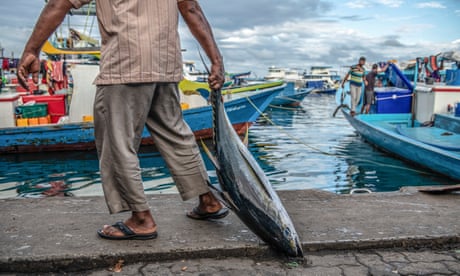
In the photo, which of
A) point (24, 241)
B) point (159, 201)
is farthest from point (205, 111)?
point (24, 241)

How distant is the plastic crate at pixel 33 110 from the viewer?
12609mm

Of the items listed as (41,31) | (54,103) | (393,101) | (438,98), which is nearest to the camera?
(41,31)

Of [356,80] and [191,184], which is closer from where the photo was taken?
[191,184]

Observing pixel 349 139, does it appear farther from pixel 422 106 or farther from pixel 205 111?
pixel 205 111

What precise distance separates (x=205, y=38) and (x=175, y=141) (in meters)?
0.69

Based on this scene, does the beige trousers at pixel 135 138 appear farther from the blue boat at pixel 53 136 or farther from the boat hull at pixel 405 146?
the blue boat at pixel 53 136

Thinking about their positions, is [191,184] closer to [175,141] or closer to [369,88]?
[175,141]

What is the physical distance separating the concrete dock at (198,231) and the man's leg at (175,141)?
306mm

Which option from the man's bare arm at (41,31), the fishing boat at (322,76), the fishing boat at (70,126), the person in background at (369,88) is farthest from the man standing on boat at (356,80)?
the fishing boat at (322,76)

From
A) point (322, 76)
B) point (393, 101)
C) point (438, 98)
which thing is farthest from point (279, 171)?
point (322, 76)

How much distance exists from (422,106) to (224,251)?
1168cm

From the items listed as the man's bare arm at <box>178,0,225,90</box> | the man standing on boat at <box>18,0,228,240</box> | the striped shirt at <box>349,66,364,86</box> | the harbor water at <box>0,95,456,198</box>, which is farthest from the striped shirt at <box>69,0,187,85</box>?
the striped shirt at <box>349,66,364,86</box>

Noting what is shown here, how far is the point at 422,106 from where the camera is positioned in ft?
41.2

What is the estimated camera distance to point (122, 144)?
2506mm
